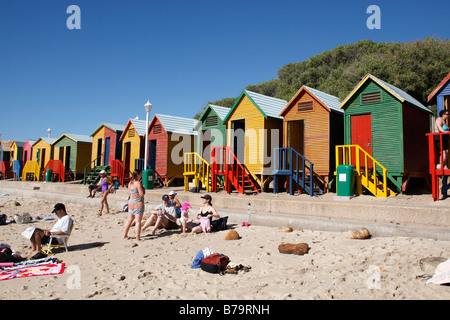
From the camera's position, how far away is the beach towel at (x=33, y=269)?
550 cm

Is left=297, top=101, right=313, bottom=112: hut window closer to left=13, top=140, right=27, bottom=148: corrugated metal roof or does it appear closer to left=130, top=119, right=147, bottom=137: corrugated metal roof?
left=130, top=119, right=147, bottom=137: corrugated metal roof

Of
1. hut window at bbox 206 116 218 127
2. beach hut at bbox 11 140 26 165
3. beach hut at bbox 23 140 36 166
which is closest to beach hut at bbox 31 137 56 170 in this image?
beach hut at bbox 23 140 36 166

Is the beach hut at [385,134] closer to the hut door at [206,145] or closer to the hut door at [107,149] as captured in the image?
the hut door at [206,145]

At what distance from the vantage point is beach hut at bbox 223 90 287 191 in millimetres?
14438

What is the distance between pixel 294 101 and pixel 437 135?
6004 mm

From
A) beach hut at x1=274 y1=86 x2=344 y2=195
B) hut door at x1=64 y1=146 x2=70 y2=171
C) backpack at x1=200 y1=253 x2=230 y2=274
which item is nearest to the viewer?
backpack at x1=200 y1=253 x2=230 y2=274

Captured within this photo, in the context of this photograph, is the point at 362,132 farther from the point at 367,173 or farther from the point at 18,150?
the point at 18,150

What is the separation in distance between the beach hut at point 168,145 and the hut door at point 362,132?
9.84 meters

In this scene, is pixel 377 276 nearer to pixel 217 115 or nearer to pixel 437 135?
pixel 437 135

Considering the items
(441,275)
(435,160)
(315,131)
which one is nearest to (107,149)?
(315,131)

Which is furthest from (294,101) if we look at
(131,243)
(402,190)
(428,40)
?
(428,40)

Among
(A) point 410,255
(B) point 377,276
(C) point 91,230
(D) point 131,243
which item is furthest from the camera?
(C) point 91,230

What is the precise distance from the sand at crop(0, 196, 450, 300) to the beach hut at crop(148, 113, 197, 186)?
36.7 ft

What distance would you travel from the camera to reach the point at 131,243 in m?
7.89
